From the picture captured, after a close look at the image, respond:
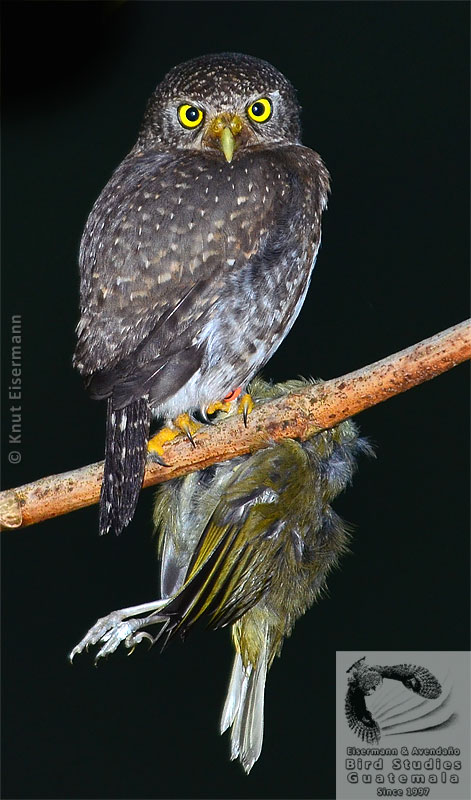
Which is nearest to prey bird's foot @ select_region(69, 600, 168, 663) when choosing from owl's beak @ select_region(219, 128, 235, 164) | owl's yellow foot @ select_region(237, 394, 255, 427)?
owl's yellow foot @ select_region(237, 394, 255, 427)

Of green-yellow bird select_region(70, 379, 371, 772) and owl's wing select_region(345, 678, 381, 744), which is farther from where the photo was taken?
owl's wing select_region(345, 678, 381, 744)

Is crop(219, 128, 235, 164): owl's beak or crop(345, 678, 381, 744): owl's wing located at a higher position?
crop(219, 128, 235, 164): owl's beak

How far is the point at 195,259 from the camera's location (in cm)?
145

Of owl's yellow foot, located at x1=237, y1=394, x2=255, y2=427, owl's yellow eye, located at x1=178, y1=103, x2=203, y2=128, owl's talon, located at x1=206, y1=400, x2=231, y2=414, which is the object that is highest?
owl's yellow eye, located at x1=178, y1=103, x2=203, y2=128

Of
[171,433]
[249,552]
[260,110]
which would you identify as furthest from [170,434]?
[260,110]

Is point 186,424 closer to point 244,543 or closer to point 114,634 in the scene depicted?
point 244,543

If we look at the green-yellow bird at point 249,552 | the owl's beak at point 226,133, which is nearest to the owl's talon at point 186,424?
the green-yellow bird at point 249,552

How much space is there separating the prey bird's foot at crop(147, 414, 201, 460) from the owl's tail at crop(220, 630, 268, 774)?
0.39m

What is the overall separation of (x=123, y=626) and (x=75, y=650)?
0.27ft

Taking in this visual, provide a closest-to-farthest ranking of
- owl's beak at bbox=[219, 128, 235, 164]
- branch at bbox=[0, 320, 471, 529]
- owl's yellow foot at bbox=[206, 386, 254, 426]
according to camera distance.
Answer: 1. branch at bbox=[0, 320, 471, 529]
2. owl's beak at bbox=[219, 128, 235, 164]
3. owl's yellow foot at bbox=[206, 386, 254, 426]

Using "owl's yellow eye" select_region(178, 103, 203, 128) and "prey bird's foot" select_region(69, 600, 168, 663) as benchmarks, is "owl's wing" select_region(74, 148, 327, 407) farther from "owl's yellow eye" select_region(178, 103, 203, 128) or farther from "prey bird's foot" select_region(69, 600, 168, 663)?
"prey bird's foot" select_region(69, 600, 168, 663)

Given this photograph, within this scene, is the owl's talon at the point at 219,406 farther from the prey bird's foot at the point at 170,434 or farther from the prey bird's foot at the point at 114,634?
the prey bird's foot at the point at 114,634

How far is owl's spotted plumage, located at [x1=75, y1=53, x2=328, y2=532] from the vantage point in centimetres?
144

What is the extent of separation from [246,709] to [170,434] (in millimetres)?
517
